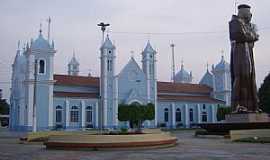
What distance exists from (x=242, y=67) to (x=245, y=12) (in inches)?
191

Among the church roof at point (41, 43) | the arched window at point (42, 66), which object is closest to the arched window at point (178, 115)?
the arched window at point (42, 66)

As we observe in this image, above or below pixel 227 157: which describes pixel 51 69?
above

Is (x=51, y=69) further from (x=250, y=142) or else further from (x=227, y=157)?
(x=227, y=157)

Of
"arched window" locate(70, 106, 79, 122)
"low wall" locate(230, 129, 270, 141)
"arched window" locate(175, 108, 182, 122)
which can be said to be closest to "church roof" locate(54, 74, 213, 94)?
"arched window" locate(175, 108, 182, 122)

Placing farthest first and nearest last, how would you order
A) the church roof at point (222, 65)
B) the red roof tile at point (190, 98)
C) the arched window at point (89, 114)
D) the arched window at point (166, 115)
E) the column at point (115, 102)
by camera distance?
1. the church roof at point (222, 65)
2. the red roof tile at point (190, 98)
3. the arched window at point (166, 115)
4. the column at point (115, 102)
5. the arched window at point (89, 114)

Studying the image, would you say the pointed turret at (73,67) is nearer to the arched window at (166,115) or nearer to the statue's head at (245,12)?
the arched window at (166,115)

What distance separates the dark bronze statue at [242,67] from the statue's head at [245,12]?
0.66ft

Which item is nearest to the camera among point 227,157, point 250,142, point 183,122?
point 227,157

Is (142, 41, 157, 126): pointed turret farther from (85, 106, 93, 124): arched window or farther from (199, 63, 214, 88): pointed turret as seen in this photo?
(199, 63, 214, 88): pointed turret

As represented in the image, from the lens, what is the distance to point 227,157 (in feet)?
52.4

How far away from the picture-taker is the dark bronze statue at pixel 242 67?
32.8 metres

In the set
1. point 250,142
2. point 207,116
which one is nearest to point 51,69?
Result: point 207,116

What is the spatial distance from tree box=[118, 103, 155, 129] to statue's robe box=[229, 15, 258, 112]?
3093 cm

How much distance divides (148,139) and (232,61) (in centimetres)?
1601
